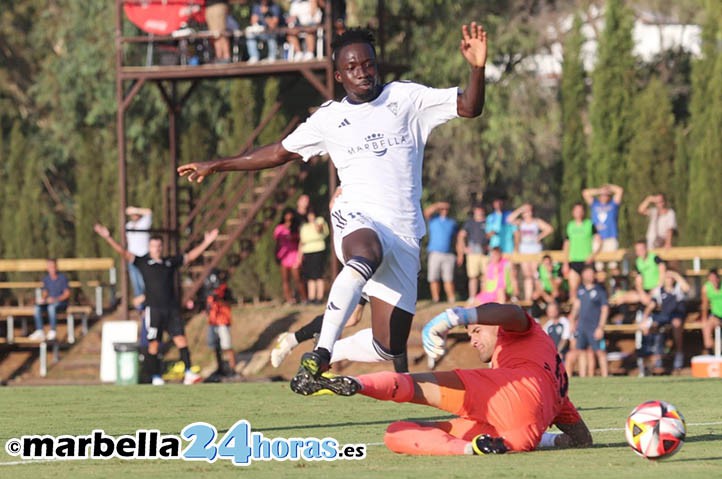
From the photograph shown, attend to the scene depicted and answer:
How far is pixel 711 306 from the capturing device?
24391mm

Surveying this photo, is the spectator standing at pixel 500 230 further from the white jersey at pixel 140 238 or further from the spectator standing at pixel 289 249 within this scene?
the white jersey at pixel 140 238

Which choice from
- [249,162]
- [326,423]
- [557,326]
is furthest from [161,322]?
[249,162]

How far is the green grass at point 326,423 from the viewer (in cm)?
850

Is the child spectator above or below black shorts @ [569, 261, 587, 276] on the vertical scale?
below

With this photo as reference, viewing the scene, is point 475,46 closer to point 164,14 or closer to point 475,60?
point 475,60

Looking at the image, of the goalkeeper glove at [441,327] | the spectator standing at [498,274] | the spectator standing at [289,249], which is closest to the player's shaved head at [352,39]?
the goalkeeper glove at [441,327]

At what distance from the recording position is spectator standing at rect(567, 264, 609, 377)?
23.3m

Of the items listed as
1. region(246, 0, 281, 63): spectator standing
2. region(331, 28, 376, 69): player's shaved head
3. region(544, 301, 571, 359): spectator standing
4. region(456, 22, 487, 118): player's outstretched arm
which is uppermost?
region(246, 0, 281, 63): spectator standing

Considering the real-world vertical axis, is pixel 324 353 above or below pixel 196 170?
below

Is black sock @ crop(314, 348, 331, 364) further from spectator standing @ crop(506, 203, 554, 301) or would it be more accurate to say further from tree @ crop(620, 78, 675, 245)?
tree @ crop(620, 78, 675, 245)

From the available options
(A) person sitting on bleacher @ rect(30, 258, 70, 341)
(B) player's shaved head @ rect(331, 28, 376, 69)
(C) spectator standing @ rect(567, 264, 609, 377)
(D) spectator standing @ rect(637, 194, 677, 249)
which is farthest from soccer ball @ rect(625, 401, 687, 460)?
(A) person sitting on bleacher @ rect(30, 258, 70, 341)

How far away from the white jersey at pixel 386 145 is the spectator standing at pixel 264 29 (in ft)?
52.8

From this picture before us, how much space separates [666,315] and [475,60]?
15.1 meters

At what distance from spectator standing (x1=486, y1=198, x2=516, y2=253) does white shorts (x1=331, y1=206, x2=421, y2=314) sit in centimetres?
1643
